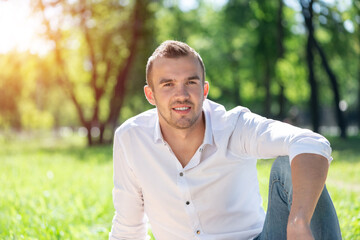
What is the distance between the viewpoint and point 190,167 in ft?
9.85

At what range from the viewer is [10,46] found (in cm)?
2373

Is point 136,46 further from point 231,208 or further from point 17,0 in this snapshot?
point 231,208

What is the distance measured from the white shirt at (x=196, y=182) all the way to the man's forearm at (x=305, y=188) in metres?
0.42

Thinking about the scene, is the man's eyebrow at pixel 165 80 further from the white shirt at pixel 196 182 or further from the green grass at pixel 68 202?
the green grass at pixel 68 202

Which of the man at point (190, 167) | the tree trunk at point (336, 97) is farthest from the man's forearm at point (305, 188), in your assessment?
the tree trunk at point (336, 97)

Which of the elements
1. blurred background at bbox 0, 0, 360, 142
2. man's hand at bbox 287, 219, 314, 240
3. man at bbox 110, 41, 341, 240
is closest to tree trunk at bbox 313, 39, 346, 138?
blurred background at bbox 0, 0, 360, 142

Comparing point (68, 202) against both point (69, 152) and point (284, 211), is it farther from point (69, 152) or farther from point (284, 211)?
point (69, 152)

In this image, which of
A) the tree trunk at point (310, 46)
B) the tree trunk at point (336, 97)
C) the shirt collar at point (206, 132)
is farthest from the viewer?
the tree trunk at point (336, 97)

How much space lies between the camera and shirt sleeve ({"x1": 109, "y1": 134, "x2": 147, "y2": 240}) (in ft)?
10.5

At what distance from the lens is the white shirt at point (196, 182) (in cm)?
298

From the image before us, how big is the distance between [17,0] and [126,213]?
21042 millimetres

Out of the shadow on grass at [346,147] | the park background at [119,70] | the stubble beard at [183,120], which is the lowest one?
the shadow on grass at [346,147]

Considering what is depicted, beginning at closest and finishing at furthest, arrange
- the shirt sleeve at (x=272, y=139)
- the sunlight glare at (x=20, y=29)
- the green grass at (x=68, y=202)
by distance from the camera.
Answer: the shirt sleeve at (x=272, y=139) → the green grass at (x=68, y=202) → the sunlight glare at (x=20, y=29)

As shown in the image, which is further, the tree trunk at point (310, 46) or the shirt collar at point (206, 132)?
the tree trunk at point (310, 46)
